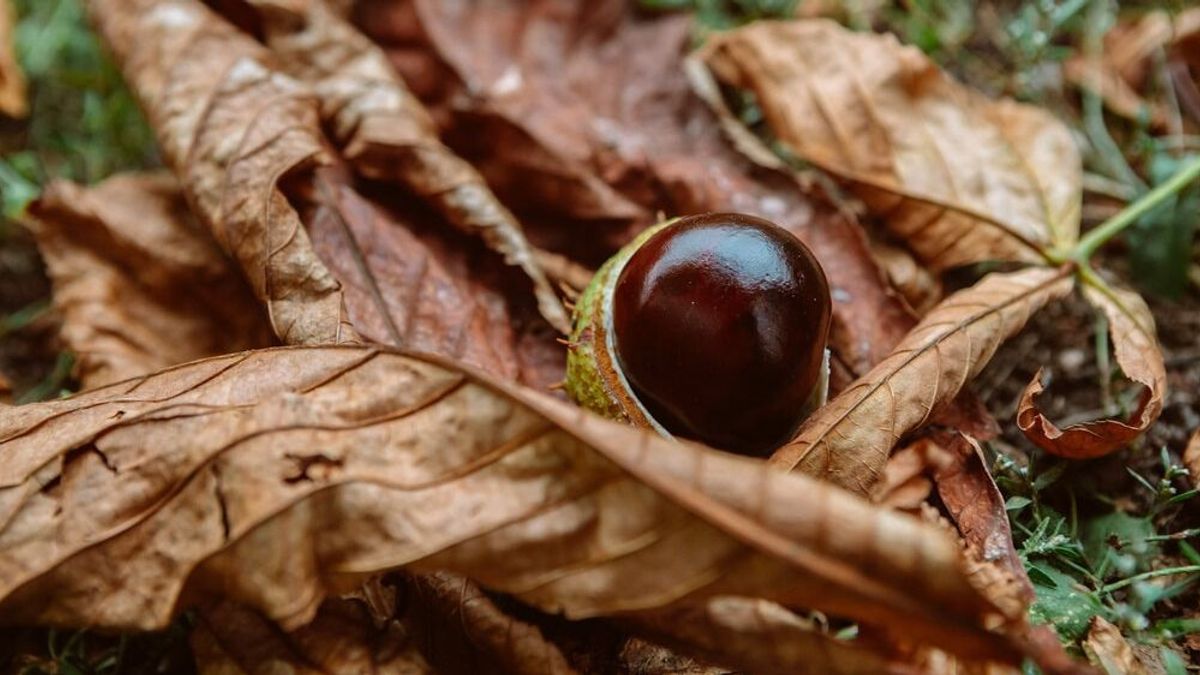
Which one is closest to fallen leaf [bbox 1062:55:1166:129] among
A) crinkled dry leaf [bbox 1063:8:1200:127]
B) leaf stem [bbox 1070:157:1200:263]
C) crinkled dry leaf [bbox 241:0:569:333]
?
crinkled dry leaf [bbox 1063:8:1200:127]

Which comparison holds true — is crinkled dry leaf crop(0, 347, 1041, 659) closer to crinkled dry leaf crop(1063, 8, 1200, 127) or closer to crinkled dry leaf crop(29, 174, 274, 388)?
crinkled dry leaf crop(29, 174, 274, 388)

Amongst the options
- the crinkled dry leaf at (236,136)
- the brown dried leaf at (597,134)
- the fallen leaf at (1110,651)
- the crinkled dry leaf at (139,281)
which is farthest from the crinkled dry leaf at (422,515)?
the brown dried leaf at (597,134)

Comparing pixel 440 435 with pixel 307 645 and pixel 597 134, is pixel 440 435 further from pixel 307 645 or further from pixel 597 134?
pixel 597 134

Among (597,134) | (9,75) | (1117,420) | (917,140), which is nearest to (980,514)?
(1117,420)

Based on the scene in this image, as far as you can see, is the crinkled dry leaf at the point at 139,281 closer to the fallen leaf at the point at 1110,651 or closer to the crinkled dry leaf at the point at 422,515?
the crinkled dry leaf at the point at 422,515

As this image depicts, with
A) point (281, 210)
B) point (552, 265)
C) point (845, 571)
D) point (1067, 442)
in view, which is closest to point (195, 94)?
point (281, 210)

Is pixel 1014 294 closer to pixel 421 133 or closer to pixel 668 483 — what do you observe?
pixel 668 483

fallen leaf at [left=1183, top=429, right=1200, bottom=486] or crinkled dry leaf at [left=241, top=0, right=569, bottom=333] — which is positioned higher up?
crinkled dry leaf at [left=241, top=0, right=569, bottom=333]

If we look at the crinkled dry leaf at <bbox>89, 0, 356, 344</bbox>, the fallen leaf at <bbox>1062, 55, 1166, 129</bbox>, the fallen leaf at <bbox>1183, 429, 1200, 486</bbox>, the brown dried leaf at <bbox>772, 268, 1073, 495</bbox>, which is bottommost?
the fallen leaf at <bbox>1183, 429, 1200, 486</bbox>
